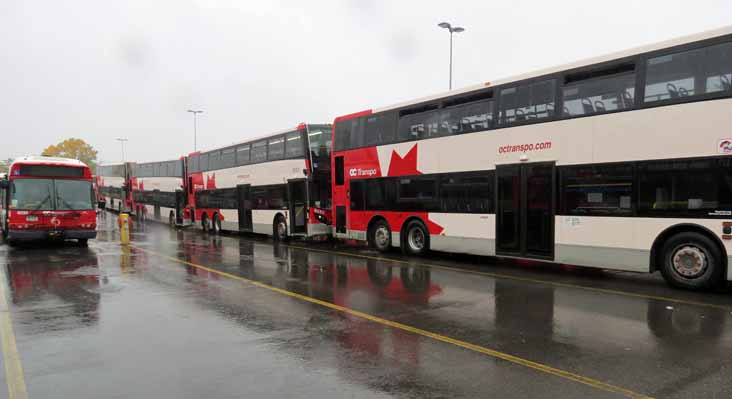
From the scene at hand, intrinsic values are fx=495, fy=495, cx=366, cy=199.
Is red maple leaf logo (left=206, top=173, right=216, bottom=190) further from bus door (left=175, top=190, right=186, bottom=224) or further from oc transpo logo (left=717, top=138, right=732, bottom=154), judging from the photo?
oc transpo logo (left=717, top=138, right=732, bottom=154)

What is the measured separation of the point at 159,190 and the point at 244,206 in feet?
47.2

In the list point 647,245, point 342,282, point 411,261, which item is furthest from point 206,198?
point 647,245

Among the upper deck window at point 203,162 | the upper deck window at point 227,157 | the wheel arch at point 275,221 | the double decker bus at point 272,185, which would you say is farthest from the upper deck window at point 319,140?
the upper deck window at point 203,162

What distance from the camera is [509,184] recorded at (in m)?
11.3

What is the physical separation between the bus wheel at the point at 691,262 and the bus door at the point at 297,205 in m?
12.2

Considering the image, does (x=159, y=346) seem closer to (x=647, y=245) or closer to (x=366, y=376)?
(x=366, y=376)

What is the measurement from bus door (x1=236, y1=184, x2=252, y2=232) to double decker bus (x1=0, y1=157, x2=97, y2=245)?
6339 mm

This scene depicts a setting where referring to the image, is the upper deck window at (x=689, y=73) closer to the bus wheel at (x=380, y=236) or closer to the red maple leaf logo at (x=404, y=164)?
the red maple leaf logo at (x=404, y=164)

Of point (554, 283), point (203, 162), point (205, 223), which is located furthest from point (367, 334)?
point (203, 162)

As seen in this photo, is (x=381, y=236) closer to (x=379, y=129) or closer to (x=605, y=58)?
(x=379, y=129)

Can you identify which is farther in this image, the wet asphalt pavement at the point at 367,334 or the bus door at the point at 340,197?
the bus door at the point at 340,197

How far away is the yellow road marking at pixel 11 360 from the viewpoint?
14.3 feet

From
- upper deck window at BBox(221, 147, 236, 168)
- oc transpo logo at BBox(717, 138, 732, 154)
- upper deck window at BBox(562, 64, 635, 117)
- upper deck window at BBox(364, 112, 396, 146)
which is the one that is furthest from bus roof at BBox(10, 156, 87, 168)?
oc transpo logo at BBox(717, 138, 732, 154)

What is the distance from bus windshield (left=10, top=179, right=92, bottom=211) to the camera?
15.9m
